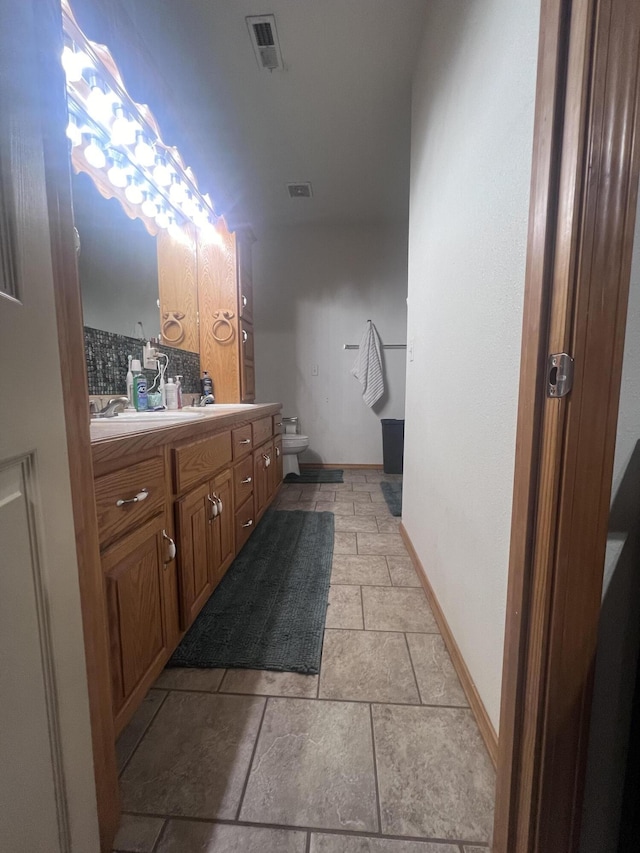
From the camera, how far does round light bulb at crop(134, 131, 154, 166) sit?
1745mm

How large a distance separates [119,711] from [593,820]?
3.19 feet

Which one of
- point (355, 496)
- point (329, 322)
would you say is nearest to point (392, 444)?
point (355, 496)

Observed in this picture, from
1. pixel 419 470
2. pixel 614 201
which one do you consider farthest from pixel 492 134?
pixel 419 470

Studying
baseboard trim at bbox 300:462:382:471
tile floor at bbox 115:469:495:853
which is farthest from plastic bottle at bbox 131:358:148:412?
baseboard trim at bbox 300:462:382:471

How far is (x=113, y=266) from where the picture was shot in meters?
1.70

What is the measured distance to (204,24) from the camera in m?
1.60

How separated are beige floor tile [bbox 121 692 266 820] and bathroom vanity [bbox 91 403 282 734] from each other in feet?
0.39

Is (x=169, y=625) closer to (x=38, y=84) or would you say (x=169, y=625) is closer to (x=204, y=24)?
(x=38, y=84)

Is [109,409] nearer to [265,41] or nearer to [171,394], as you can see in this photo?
[171,394]

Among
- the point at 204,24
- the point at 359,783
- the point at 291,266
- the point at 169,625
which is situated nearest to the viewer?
the point at 359,783

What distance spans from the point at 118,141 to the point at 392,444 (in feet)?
9.63

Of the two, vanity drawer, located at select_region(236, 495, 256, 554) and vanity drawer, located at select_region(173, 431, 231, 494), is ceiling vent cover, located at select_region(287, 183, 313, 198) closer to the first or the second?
vanity drawer, located at select_region(173, 431, 231, 494)

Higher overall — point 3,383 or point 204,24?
point 204,24

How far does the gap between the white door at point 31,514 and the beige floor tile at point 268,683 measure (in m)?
0.55
